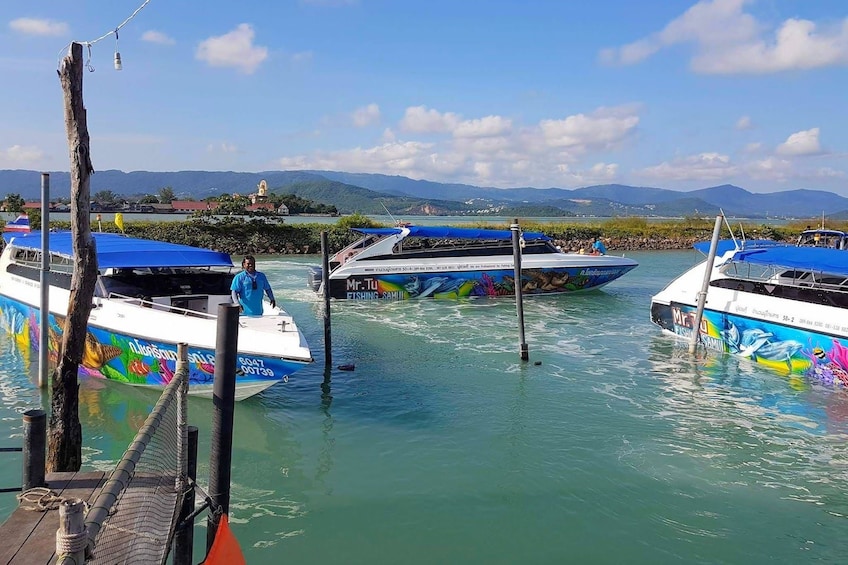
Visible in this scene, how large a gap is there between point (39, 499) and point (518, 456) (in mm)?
5493

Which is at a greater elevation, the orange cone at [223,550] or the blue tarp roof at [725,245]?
the blue tarp roof at [725,245]

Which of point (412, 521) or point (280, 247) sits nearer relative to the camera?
point (412, 521)

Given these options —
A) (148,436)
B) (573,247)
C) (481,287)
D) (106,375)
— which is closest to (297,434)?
(106,375)

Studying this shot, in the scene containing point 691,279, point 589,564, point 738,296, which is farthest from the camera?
point 691,279

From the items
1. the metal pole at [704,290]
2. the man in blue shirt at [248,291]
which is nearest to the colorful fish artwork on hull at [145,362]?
the man in blue shirt at [248,291]

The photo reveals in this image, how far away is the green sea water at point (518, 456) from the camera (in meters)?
6.10

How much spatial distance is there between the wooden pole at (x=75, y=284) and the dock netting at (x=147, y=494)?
181cm

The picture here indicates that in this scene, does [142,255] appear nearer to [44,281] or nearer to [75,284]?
[44,281]

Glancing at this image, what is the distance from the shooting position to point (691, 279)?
47.8 feet

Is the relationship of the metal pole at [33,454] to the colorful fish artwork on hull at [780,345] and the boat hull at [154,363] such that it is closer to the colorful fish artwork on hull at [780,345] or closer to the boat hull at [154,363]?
the boat hull at [154,363]

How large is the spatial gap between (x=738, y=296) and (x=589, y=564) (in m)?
9.07

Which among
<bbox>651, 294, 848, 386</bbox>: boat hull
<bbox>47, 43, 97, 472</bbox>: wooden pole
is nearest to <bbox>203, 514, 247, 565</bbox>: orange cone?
<bbox>47, 43, 97, 472</bbox>: wooden pole

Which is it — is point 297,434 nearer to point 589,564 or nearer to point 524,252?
point 589,564

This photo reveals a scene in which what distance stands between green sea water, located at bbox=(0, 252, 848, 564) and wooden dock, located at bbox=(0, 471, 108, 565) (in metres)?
1.80
